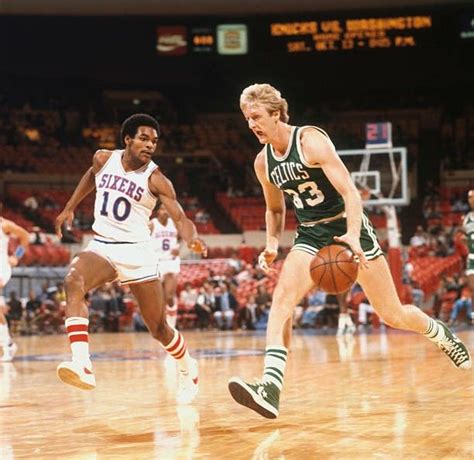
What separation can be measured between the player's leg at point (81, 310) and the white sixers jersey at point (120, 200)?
0.23 metres

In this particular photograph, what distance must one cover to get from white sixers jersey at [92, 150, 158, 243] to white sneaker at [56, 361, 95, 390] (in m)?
1.09

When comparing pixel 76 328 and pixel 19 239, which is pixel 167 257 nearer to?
pixel 19 239

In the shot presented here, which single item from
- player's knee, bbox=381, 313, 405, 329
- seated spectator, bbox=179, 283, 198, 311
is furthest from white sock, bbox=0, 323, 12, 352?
seated spectator, bbox=179, 283, 198, 311

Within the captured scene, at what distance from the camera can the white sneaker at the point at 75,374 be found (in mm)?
5141

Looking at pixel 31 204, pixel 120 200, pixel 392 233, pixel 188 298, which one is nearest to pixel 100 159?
pixel 120 200

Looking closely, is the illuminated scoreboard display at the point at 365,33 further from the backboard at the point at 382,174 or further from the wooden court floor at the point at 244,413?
the wooden court floor at the point at 244,413

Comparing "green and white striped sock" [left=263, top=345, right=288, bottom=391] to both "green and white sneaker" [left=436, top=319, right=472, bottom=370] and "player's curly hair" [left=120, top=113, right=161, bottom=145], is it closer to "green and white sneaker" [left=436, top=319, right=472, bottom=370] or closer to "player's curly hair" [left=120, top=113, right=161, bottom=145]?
"green and white sneaker" [left=436, top=319, right=472, bottom=370]

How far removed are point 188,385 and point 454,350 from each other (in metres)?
1.89

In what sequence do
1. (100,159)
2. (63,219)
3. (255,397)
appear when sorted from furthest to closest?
1. (63,219)
2. (100,159)
3. (255,397)

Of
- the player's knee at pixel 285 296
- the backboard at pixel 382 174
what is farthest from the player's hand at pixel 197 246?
the backboard at pixel 382 174

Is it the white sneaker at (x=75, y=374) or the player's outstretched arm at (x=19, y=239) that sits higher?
the player's outstretched arm at (x=19, y=239)

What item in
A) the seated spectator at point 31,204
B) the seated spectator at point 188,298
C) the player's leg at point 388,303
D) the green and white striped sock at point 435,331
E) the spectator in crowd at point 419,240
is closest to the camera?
the player's leg at point 388,303

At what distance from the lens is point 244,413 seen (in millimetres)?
5383

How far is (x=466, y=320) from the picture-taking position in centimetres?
1758
